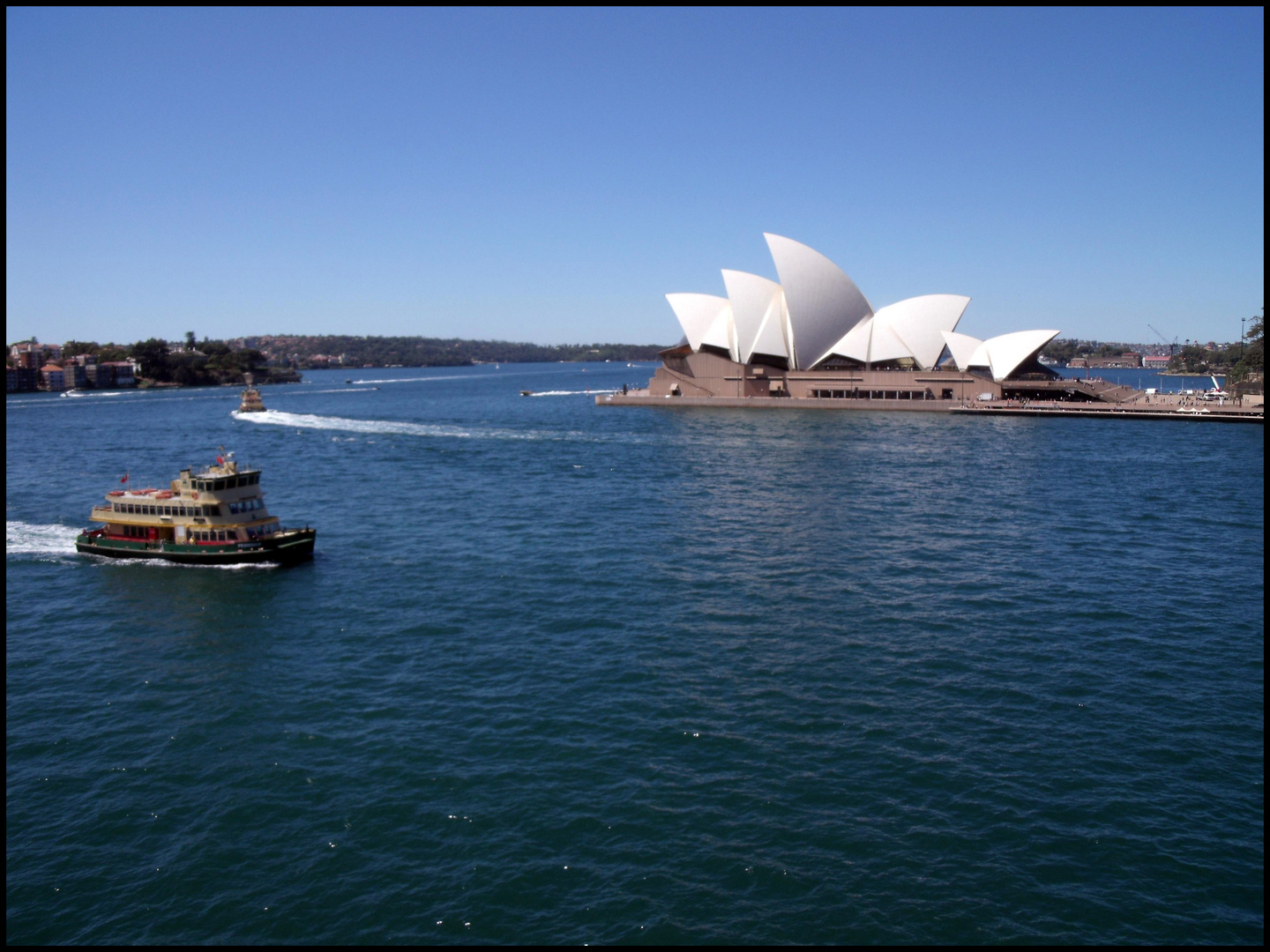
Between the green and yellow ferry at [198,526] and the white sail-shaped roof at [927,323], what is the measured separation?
187 feet

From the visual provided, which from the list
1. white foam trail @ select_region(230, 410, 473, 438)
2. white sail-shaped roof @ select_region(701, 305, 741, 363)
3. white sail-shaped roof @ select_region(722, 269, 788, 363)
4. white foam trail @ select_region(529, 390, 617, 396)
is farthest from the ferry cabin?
white foam trail @ select_region(529, 390, 617, 396)

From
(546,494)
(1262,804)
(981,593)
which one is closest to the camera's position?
(1262,804)

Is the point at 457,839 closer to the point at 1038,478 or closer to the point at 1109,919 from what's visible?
the point at 1109,919

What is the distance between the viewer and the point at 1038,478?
3488 cm

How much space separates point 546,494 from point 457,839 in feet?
73.1

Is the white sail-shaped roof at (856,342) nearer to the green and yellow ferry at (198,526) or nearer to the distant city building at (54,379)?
the green and yellow ferry at (198,526)

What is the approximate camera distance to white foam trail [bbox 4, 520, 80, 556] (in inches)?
955

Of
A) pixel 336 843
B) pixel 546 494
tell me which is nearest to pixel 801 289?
pixel 546 494

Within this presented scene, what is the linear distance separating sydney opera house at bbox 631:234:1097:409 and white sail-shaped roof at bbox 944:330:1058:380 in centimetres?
7

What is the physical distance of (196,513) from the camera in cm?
2338

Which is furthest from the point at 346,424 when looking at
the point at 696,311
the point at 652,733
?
the point at 652,733

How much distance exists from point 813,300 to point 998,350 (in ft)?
52.1

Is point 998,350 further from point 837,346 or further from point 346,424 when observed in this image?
point 346,424

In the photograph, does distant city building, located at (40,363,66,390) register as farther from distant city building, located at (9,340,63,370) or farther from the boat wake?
the boat wake
